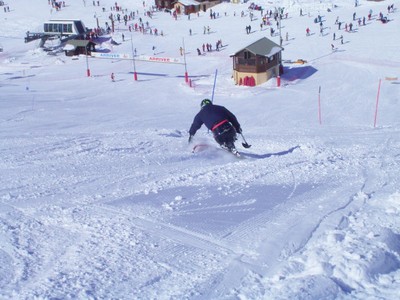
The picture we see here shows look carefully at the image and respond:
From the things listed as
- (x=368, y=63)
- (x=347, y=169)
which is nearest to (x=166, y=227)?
(x=347, y=169)

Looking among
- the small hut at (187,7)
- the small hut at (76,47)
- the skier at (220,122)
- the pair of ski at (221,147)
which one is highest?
the skier at (220,122)

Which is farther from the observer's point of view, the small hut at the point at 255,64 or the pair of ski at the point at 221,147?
the small hut at the point at 255,64

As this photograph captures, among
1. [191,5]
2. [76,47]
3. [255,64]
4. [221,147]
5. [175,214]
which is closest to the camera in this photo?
[175,214]

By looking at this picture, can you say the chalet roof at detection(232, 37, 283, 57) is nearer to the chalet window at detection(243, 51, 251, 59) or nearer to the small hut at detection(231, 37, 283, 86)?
the small hut at detection(231, 37, 283, 86)

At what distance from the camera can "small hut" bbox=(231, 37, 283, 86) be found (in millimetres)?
26984

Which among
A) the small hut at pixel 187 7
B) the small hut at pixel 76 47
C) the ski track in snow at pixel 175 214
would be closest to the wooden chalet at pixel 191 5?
the small hut at pixel 187 7

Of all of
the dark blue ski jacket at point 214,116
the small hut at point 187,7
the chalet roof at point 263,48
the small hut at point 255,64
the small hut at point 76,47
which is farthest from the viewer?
the small hut at point 187,7

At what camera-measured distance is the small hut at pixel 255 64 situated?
26984 millimetres

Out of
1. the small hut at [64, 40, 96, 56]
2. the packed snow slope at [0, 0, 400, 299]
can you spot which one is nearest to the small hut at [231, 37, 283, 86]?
the packed snow slope at [0, 0, 400, 299]

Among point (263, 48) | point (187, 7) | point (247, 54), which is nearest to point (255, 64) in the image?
point (247, 54)

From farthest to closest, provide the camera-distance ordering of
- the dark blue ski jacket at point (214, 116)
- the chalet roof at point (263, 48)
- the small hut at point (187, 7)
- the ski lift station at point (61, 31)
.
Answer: the small hut at point (187, 7) < the ski lift station at point (61, 31) < the chalet roof at point (263, 48) < the dark blue ski jacket at point (214, 116)

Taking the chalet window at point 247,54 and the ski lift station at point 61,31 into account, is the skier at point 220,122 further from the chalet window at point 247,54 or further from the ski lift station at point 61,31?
the ski lift station at point 61,31

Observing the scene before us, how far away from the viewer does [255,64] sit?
27047 mm

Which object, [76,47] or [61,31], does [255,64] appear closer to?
[76,47]
